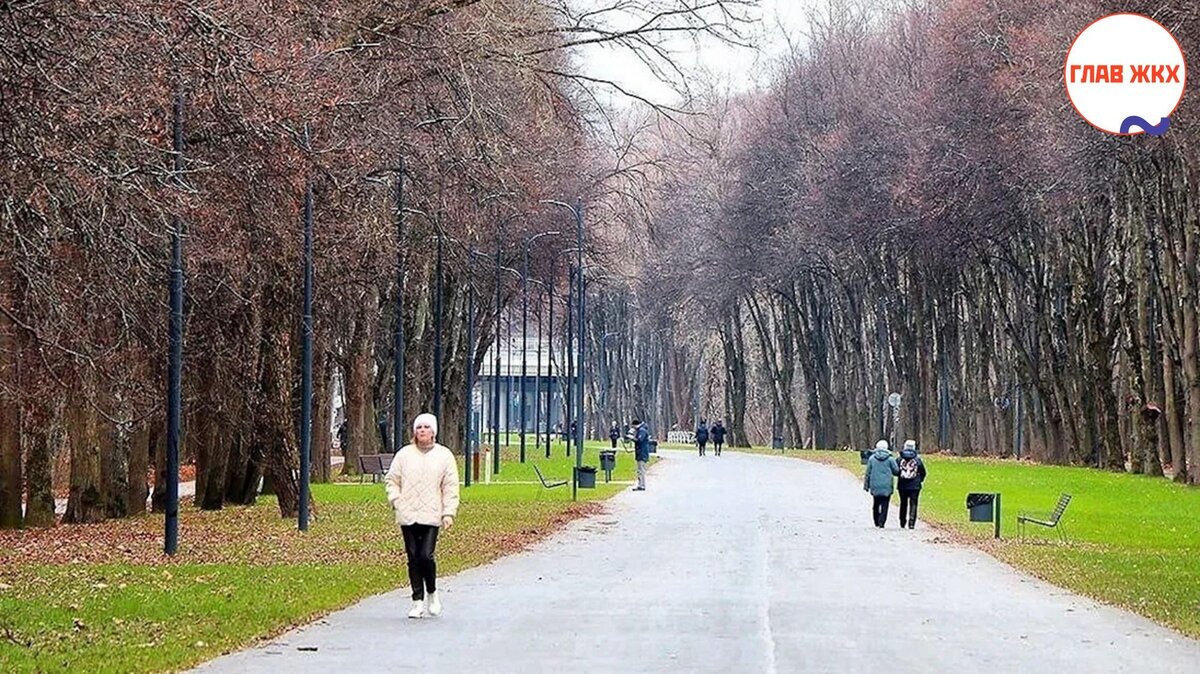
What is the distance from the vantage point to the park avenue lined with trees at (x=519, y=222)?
21.2 metres

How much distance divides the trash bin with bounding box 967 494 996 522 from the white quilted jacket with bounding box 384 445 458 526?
57.0ft

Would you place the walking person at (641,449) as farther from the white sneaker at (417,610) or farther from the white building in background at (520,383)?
the white building in background at (520,383)

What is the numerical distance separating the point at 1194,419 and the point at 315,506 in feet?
74.5

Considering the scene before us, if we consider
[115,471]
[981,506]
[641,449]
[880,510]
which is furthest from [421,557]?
[641,449]

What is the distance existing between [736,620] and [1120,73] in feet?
32.4

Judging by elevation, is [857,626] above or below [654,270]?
below

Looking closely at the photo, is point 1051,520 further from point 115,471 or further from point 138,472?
point 138,472

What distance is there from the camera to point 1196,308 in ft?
166

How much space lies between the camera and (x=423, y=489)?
59.4ft

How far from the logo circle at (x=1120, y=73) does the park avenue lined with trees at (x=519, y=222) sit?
578 centimetres

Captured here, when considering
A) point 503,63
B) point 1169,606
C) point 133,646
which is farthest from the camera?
point 503,63

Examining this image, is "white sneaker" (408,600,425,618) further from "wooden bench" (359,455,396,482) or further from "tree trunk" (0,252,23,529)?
"wooden bench" (359,455,396,482)

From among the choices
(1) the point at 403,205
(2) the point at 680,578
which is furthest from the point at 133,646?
(1) the point at 403,205

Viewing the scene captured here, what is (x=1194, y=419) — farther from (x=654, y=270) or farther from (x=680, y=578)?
(x=654, y=270)
